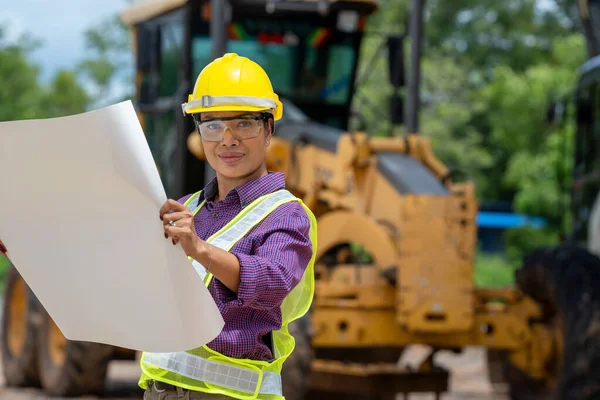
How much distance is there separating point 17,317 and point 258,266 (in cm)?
873

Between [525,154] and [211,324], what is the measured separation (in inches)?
1017

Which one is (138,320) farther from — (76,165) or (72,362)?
(72,362)

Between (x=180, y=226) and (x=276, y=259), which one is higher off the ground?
(x=180, y=226)

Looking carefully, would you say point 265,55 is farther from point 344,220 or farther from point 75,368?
point 75,368

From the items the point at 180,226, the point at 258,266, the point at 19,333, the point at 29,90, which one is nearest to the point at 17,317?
the point at 19,333

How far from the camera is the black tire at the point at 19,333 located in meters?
10.1

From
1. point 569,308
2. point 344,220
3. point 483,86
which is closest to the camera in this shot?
point 569,308

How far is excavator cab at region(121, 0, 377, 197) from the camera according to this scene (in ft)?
29.9

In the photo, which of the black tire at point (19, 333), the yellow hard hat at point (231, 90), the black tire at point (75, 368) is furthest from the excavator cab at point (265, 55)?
the yellow hard hat at point (231, 90)

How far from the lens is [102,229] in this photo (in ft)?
8.82

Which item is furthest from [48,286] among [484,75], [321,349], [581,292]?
[484,75]

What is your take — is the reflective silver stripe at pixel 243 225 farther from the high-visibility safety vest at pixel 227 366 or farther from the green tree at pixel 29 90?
the green tree at pixel 29 90

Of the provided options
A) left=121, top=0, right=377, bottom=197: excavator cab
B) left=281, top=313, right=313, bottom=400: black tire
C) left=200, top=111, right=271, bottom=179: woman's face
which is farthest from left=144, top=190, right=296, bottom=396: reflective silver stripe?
left=121, top=0, right=377, bottom=197: excavator cab

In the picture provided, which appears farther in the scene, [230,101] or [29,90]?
[29,90]
